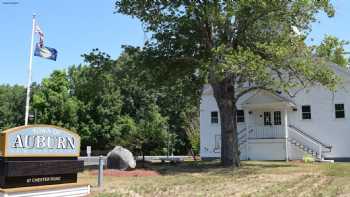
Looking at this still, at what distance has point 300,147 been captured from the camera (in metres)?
32.0

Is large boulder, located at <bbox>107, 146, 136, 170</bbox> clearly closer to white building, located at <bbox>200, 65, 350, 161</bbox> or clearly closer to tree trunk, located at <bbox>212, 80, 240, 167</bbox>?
tree trunk, located at <bbox>212, 80, 240, 167</bbox>

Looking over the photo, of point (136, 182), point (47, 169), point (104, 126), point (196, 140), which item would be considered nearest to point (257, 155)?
point (196, 140)

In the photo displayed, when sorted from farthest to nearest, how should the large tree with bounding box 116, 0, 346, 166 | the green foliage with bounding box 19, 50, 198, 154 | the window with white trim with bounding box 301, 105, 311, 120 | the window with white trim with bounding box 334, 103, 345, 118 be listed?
the green foliage with bounding box 19, 50, 198, 154, the window with white trim with bounding box 301, 105, 311, 120, the window with white trim with bounding box 334, 103, 345, 118, the large tree with bounding box 116, 0, 346, 166

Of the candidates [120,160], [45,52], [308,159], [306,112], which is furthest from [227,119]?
[45,52]

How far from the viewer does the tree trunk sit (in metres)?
24.4

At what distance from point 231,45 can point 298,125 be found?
1238cm

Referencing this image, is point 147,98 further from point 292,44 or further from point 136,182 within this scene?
point 136,182

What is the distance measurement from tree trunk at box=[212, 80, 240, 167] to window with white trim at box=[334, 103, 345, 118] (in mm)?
10815

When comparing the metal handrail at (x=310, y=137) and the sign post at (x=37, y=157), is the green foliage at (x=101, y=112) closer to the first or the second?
the metal handrail at (x=310, y=137)

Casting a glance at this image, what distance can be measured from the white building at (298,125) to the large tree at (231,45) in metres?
8.48

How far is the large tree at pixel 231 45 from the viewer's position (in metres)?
21.0

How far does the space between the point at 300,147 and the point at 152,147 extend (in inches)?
434

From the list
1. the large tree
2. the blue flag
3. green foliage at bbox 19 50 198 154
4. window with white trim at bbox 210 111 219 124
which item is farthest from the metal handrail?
green foliage at bbox 19 50 198 154

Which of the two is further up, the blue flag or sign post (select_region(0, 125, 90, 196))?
the blue flag
